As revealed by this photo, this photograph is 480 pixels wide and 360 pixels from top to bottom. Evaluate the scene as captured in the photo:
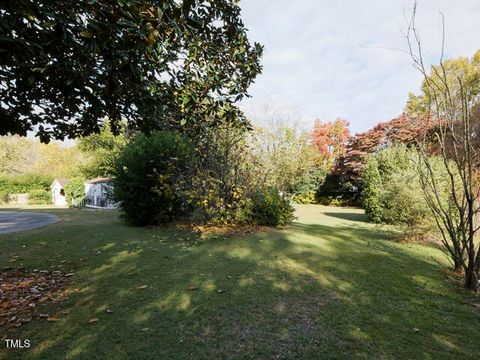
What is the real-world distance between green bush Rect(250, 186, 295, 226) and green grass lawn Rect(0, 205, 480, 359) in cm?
309

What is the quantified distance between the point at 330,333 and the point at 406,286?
2.07 m

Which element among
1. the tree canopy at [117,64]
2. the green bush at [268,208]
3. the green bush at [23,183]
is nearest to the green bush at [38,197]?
the green bush at [23,183]

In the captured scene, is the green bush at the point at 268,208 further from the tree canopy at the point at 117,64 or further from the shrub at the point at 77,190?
the shrub at the point at 77,190

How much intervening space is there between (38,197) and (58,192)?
2401 millimetres

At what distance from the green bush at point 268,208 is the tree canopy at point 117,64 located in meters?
4.89

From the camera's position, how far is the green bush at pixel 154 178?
888cm

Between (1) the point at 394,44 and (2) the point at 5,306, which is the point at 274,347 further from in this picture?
(1) the point at 394,44

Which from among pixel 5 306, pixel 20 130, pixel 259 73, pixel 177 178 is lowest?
pixel 5 306

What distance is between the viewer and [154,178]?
9203 mm

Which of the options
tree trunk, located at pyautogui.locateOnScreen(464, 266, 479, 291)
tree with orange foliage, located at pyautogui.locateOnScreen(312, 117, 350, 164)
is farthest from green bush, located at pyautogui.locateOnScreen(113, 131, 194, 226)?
tree with orange foliage, located at pyautogui.locateOnScreen(312, 117, 350, 164)

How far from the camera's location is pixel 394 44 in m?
3.94

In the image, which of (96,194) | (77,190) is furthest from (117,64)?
(77,190)

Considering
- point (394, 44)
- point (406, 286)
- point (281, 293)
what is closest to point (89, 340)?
point (281, 293)

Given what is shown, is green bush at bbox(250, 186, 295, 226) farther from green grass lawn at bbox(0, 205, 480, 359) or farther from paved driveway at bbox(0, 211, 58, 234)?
paved driveway at bbox(0, 211, 58, 234)
